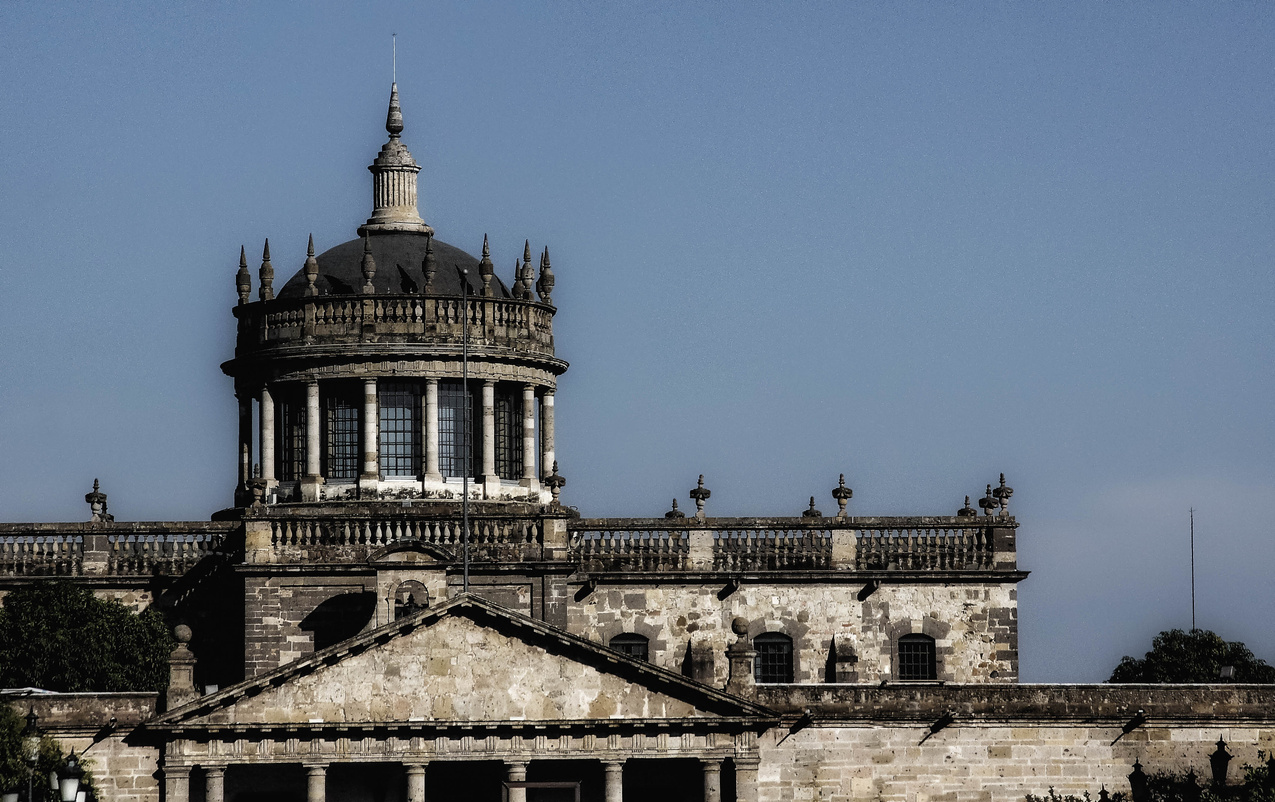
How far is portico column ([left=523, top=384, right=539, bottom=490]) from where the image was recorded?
82.6 metres

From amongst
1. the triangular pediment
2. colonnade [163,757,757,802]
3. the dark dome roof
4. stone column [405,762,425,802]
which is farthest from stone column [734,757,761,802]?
the dark dome roof

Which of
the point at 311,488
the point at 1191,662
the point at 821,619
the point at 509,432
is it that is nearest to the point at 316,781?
the point at 311,488

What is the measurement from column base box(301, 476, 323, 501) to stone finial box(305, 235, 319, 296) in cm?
484

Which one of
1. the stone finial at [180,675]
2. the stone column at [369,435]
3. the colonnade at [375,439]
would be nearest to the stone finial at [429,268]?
the colonnade at [375,439]

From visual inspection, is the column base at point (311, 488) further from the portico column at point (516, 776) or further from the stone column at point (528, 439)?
the portico column at point (516, 776)

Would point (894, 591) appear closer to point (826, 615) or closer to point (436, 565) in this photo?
point (826, 615)

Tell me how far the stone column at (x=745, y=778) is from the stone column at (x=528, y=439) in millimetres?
11950

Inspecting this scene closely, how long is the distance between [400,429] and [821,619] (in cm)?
1211

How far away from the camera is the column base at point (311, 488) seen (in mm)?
80812

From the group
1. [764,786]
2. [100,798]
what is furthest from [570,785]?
[100,798]

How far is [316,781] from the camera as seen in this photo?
7350cm

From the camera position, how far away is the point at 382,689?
2894 inches

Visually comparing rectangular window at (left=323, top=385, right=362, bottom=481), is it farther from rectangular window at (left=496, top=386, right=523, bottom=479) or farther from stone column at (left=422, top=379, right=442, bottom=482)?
rectangular window at (left=496, top=386, right=523, bottom=479)

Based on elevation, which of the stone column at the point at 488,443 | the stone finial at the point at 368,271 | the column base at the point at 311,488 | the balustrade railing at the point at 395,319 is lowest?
the column base at the point at 311,488
